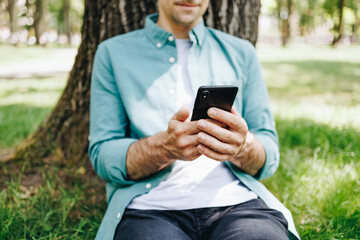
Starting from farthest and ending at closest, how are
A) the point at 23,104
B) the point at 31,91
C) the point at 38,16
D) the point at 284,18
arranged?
the point at 284,18 → the point at 38,16 → the point at 31,91 → the point at 23,104

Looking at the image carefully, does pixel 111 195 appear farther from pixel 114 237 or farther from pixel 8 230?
pixel 8 230

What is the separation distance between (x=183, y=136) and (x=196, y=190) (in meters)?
0.37

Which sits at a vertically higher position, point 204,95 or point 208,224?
point 204,95

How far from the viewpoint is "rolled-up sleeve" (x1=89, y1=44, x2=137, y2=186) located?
66.1 inches

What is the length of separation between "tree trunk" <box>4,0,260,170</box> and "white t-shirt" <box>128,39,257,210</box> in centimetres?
108

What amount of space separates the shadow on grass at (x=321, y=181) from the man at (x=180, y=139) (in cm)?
69

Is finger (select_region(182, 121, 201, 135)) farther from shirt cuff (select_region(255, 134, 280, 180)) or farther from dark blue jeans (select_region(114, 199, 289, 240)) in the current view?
shirt cuff (select_region(255, 134, 280, 180))

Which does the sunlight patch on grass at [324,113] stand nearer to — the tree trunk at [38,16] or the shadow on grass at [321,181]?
the shadow on grass at [321,181]

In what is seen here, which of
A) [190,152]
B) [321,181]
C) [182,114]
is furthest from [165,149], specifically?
[321,181]

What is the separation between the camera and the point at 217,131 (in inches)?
52.4

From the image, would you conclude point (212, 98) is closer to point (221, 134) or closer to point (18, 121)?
point (221, 134)

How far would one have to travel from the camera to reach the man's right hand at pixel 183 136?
1.36m

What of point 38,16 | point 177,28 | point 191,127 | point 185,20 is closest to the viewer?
point 191,127

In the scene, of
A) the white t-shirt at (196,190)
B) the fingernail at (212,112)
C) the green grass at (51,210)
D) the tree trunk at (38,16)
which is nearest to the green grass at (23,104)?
the green grass at (51,210)
